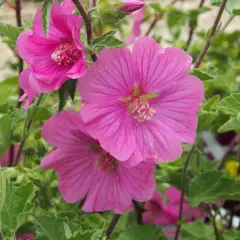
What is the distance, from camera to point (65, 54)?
619 mm

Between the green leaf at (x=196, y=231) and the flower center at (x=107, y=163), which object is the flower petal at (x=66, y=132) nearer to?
the flower center at (x=107, y=163)

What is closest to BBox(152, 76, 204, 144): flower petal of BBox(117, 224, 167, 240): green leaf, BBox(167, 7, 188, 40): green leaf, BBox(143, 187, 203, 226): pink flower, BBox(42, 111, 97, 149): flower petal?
BBox(42, 111, 97, 149): flower petal

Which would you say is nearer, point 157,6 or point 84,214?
point 84,214

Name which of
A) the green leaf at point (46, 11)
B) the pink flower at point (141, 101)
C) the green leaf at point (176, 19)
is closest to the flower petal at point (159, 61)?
the pink flower at point (141, 101)

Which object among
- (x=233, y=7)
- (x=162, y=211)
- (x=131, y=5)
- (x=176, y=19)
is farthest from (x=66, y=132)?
(x=176, y=19)

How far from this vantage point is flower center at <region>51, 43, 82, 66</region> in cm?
62

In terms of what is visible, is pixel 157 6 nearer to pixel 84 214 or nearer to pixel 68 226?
pixel 84 214

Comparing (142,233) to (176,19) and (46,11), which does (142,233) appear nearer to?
(46,11)

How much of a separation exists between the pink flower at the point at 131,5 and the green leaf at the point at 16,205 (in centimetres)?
24

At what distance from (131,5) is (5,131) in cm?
28

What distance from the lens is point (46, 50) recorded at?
0.64 meters

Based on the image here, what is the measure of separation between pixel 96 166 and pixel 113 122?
10cm

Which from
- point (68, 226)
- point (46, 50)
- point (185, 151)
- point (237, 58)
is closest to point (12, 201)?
point (68, 226)

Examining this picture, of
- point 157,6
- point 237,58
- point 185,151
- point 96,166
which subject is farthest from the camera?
point 237,58
